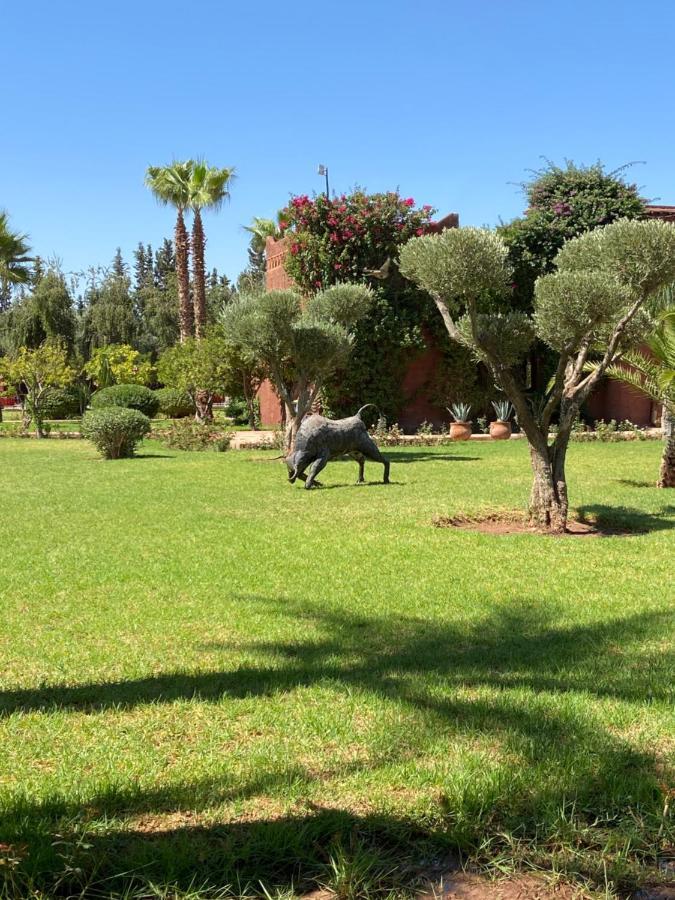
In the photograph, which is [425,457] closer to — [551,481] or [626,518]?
[626,518]

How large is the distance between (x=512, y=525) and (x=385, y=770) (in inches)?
257

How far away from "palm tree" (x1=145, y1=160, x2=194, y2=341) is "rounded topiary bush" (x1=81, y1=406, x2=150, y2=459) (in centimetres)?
1195

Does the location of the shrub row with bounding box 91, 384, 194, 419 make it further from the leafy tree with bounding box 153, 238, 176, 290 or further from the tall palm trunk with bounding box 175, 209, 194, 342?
the leafy tree with bounding box 153, 238, 176, 290

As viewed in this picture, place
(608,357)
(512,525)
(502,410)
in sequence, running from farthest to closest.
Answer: (502,410)
(512,525)
(608,357)

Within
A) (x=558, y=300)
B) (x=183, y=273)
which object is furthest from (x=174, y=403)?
(x=558, y=300)

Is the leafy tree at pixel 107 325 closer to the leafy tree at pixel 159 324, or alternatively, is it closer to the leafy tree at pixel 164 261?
the leafy tree at pixel 159 324

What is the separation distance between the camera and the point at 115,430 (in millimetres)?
18469

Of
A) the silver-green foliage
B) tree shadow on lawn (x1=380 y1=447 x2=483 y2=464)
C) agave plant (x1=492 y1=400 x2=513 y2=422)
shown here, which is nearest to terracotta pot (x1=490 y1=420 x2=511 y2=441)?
agave plant (x1=492 y1=400 x2=513 y2=422)

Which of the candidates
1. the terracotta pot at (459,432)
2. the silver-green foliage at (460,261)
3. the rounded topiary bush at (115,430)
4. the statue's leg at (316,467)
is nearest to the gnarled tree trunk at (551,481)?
the silver-green foliage at (460,261)

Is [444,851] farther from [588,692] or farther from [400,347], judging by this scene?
[400,347]

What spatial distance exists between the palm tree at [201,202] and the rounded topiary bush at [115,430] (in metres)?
11.6

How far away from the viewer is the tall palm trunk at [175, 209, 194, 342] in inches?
1224

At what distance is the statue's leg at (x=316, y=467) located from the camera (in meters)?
12.4

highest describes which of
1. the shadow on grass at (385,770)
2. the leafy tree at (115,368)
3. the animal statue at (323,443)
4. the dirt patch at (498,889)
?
the leafy tree at (115,368)
